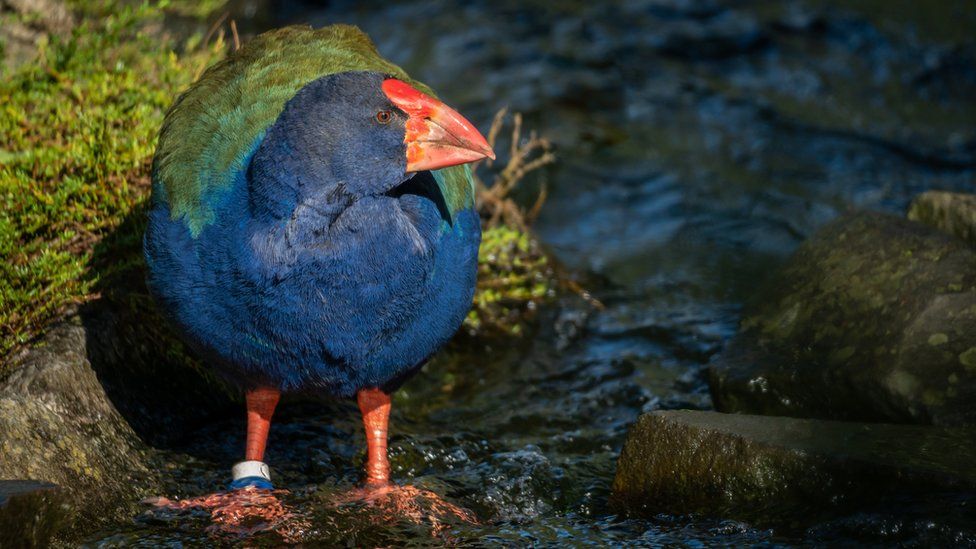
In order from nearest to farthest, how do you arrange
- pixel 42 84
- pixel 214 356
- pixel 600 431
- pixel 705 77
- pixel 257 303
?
pixel 257 303, pixel 214 356, pixel 600 431, pixel 42 84, pixel 705 77

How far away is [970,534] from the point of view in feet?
8.70


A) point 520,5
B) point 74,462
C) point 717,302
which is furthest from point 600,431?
point 520,5

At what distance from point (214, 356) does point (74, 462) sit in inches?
18.7

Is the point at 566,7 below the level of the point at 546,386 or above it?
above

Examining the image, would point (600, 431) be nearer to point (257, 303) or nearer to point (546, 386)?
point (546, 386)

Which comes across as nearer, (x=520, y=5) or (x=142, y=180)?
(x=142, y=180)

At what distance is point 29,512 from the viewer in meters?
2.74

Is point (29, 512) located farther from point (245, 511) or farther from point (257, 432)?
point (257, 432)

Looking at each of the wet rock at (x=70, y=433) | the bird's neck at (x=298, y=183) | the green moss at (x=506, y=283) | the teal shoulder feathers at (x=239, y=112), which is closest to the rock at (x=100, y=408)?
the wet rock at (x=70, y=433)

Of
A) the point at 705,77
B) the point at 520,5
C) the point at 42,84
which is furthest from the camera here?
the point at 520,5

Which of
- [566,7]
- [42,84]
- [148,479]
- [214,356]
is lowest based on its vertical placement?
[148,479]

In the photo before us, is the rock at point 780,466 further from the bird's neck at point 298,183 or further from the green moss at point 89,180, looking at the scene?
the green moss at point 89,180

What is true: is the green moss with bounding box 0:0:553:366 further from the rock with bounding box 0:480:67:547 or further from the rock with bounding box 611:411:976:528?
the rock with bounding box 611:411:976:528

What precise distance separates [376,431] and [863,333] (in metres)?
1.53
